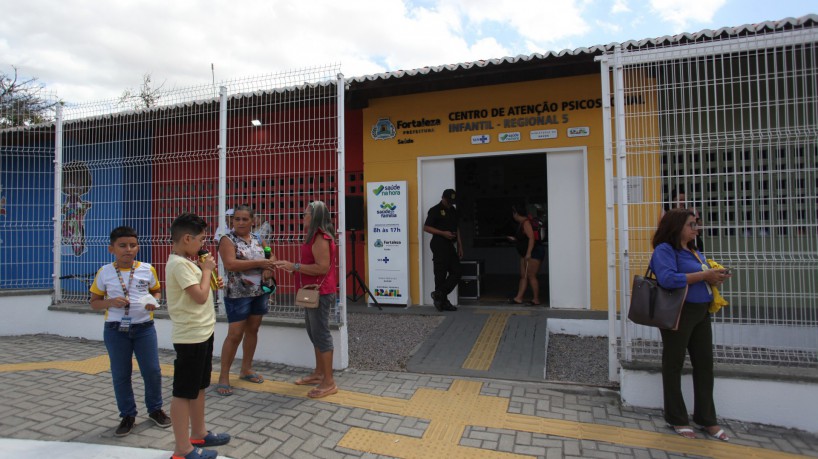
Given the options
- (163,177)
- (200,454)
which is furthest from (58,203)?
(200,454)

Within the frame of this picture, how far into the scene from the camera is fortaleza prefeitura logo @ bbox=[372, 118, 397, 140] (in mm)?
7816

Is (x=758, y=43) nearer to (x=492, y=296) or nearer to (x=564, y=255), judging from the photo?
(x=564, y=255)

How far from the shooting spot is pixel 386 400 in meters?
3.98

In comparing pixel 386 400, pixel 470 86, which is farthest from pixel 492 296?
pixel 386 400

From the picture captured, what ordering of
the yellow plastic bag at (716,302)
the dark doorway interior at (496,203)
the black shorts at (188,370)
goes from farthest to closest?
the dark doorway interior at (496,203), the yellow plastic bag at (716,302), the black shorts at (188,370)

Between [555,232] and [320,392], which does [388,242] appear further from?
[320,392]

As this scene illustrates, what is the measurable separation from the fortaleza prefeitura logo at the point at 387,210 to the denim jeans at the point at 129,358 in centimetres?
445

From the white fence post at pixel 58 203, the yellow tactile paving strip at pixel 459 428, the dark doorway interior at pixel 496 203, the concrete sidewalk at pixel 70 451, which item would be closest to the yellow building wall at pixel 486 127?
the yellow tactile paving strip at pixel 459 428

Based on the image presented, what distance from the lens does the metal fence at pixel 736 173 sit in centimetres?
373

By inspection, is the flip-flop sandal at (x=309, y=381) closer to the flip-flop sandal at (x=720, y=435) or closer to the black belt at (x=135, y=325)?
the black belt at (x=135, y=325)

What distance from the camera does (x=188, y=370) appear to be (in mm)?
2908

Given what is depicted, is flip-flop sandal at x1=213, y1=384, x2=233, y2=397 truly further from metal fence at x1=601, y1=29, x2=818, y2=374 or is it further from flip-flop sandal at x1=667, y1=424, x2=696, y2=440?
flip-flop sandal at x1=667, y1=424, x2=696, y2=440

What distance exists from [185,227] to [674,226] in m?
3.45

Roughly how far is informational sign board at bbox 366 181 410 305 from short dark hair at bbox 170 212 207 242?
15.0 ft
